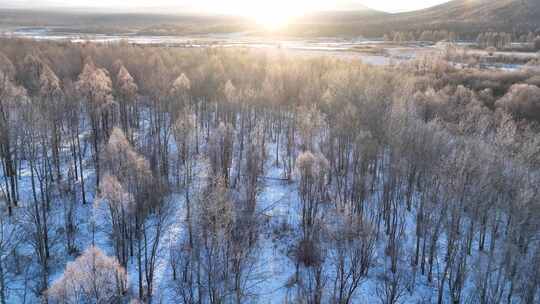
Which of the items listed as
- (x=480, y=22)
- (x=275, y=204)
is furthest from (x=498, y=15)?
(x=275, y=204)

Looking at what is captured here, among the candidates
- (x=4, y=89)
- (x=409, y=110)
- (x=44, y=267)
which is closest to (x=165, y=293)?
(x=44, y=267)

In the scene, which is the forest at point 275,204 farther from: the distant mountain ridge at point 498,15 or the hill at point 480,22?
the distant mountain ridge at point 498,15

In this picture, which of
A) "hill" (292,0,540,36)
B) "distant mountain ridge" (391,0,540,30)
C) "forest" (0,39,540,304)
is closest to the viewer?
"forest" (0,39,540,304)

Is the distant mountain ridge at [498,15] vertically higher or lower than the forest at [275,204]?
higher

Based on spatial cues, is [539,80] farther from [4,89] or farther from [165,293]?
[4,89]

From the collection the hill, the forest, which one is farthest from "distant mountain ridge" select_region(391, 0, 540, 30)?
the forest

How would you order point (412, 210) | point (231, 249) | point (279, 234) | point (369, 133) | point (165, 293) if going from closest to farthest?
1. point (231, 249)
2. point (165, 293)
3. point (279, 234)
4. point (412, 210)
5. point (369, 133)

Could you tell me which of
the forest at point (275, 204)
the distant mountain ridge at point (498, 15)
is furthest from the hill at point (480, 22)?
the forest at point (275, 204)

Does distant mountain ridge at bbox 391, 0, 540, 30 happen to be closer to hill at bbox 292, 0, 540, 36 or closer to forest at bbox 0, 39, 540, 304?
hill at bbox 292, 0, 540, 36
